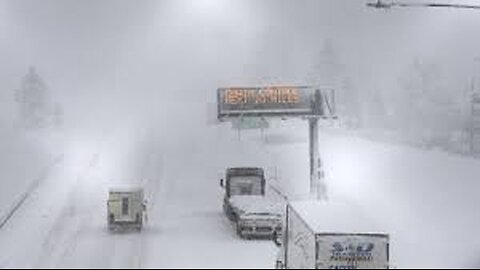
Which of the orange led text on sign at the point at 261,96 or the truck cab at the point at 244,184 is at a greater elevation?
the orange led text on sign at the point at 261,96

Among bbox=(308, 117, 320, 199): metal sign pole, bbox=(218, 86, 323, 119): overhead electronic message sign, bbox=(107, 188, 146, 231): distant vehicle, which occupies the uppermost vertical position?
bbox=(218, 86, 323, 119): overhead electronic message sign

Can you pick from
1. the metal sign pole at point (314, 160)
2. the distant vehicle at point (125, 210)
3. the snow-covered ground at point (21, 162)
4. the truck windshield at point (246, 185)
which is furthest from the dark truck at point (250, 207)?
the snow-covered ground at point (21, 162)

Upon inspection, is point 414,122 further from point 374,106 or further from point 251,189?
point 251,189

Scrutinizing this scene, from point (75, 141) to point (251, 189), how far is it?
54.2 meters

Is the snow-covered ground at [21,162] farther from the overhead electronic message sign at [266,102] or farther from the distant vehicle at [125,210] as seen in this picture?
the overhead electronic message sign at [266,102]

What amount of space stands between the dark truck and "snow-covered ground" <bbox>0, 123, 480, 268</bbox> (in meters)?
0.92

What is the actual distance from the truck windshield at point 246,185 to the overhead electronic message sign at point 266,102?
528cm

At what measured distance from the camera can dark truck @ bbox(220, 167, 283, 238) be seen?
47156 mm

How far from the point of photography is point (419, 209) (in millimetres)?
57000

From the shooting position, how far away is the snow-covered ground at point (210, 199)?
4316 centimetres

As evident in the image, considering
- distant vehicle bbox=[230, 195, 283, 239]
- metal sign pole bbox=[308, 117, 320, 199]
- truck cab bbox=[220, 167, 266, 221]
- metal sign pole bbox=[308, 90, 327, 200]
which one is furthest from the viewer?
truck cab bbox=[220, 167, 266, 221]

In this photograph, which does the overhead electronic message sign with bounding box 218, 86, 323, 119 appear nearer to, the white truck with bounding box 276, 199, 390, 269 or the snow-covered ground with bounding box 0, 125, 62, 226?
the snow-covered ground with bounding box 0, 125, 62, 226

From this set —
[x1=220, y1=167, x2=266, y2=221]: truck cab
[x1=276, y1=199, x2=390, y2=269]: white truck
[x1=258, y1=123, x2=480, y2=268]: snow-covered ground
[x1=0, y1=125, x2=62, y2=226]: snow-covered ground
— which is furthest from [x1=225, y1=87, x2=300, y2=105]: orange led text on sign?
[x1=276, y1=199, x2=390, y2=269]: white truck

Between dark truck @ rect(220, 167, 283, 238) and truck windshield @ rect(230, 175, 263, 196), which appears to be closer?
dark truck @ rect(220, 167, 283, 238)
